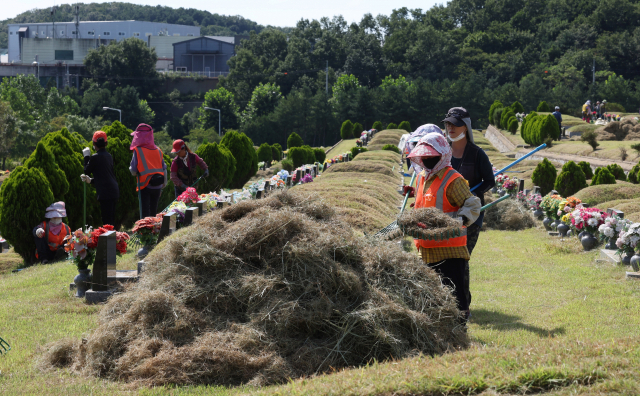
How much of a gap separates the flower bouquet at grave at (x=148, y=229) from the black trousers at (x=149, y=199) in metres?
1.74

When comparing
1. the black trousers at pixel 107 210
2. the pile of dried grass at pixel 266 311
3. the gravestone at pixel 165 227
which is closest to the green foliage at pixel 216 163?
the black trousers at pixel 107 210

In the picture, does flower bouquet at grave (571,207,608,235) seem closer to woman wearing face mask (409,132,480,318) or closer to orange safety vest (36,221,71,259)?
woman wearing face mask (409,132,480,318)

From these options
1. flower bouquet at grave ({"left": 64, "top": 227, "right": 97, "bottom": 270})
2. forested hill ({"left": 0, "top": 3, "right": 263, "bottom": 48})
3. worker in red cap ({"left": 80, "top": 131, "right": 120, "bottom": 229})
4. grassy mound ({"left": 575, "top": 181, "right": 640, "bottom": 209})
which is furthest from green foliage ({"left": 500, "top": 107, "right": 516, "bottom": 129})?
forested hill ({"left": 0, "top": 3, "right": 263, "bottom": 48})

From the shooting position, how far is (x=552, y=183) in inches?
709

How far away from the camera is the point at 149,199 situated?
9945 millimetres

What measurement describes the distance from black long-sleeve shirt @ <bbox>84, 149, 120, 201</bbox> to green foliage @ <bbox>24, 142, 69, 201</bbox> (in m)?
2.23

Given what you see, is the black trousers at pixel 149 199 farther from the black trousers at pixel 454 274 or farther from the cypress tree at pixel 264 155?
the cypress tree at pixel 264 155

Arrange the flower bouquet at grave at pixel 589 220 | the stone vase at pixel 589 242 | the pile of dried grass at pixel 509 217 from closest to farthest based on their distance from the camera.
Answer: the flower bouquet at grave at pixel 589 220 < the stone vase at pixel 589 242 < the pile of dried grass at pixel 509 217

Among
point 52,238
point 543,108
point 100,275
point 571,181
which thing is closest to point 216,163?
point 52,238

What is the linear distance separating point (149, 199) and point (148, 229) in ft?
6.20

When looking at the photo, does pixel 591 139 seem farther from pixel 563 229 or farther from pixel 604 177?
pixel 563 229

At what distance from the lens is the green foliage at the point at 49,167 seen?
1106 centimetres

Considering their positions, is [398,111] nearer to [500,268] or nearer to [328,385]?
[500,268]

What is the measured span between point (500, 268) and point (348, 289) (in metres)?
4.91
